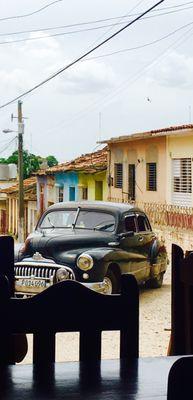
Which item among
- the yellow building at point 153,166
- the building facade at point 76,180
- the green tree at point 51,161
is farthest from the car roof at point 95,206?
the building facade at point 76,180

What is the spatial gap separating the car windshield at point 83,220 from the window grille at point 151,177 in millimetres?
1357

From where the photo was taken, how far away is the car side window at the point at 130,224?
4.21m

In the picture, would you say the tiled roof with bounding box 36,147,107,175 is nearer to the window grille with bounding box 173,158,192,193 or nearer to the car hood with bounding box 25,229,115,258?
the window grille with bounding box 173,158,192,193

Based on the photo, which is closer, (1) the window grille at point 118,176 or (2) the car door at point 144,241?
(2) the car door at point 144,241

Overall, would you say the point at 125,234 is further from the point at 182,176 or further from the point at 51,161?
the point at 51,161

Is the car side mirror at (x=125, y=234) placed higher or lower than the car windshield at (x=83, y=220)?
lower

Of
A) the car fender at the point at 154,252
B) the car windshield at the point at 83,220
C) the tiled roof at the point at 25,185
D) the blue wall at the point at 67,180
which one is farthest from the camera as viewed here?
the tiled roof at the point at 25,185

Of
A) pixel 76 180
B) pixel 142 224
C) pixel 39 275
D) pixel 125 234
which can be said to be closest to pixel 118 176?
pixel 76 180

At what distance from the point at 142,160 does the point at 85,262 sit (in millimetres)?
2097

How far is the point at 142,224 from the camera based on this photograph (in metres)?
4.46

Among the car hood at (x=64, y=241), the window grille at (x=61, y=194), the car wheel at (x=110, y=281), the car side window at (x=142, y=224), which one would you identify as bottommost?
the car wheel at (x=110, y=281)

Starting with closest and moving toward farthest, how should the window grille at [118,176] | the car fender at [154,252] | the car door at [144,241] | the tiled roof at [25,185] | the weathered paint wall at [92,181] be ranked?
the car door at [144,241]
the car fender at [154,252]
the window grille at [118,176]
the weathered paint wall at [92,181]
the tiled roof at [25,185]

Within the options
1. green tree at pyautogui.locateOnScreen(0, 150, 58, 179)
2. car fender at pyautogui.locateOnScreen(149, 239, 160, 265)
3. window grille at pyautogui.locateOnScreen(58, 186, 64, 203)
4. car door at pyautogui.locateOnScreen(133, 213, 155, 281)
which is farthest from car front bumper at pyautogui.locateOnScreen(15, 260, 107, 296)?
window grille at pyautogui.locateOnScreen(58, 186, 64, 203)

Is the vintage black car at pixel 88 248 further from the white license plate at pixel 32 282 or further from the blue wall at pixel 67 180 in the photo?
the blue wall at pixel 67 180
